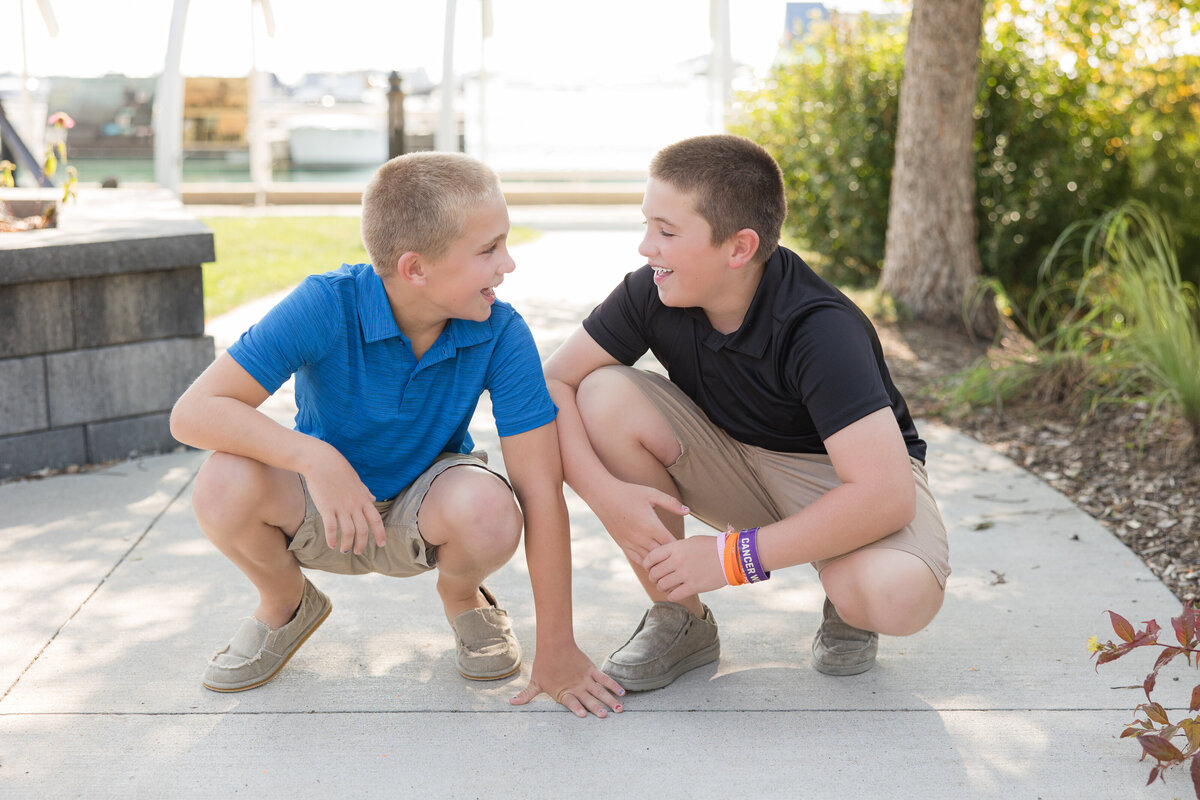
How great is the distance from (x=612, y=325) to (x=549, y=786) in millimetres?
1062

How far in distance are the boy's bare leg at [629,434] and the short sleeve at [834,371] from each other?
0.39 meters

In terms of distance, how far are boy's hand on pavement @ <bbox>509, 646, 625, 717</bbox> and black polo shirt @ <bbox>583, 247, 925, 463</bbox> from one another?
0.66 meters

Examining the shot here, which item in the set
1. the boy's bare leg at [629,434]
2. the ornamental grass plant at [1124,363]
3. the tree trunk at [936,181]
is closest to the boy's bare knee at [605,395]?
the boy's bare leg at [629,434]

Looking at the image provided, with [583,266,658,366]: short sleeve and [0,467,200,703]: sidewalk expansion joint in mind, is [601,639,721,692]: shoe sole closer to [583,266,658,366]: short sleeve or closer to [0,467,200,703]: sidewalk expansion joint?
[583,266,658,366]: short sleeve

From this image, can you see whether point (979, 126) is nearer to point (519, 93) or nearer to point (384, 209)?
point (384, 209)

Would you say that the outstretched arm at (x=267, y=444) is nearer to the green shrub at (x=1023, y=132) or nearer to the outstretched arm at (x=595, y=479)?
the outstretched arm at (x=595, y=479)

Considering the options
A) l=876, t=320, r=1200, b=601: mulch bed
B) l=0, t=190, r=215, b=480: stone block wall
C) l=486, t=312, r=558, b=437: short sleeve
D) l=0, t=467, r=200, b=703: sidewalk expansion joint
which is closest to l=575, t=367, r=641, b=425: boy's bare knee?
l=486, t=312, r=558, b=437: short sleeve

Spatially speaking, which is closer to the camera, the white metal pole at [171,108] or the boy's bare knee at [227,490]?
the boy's bare knee at [227,490]

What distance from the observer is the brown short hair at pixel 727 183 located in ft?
7.83

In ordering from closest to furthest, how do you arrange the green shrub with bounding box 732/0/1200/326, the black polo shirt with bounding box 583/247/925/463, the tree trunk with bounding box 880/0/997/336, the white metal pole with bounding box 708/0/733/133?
1. the black polo shirt with bounding box 583/247/925/463
2. the tree trunk with bounding box 880/0/997/336
3. the green shrub with bounding box 732/0/1200/326
4. the white metal pole with bounding box 708/0/733/133

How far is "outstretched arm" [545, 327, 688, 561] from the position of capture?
94.3 inches

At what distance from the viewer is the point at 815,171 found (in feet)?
23.5

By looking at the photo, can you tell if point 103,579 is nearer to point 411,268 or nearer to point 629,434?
point 411,268

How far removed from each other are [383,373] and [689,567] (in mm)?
795
